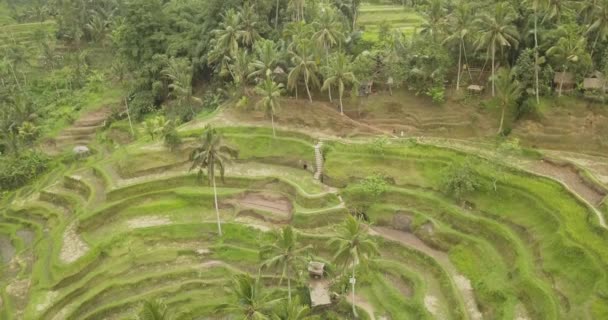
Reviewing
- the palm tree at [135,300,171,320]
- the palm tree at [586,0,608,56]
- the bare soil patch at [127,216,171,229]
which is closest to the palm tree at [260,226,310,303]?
the palm tree at [135,300,171,320]

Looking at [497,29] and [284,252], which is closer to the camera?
[284,252]

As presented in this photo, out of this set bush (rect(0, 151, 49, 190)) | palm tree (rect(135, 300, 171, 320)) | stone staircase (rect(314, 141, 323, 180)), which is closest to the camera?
palm tree (rect(135, 300, 171, 320))

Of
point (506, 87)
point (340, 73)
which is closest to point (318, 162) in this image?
point (340, 73)

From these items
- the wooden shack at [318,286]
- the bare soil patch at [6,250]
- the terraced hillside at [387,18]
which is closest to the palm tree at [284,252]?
the wooden shack at [318,286]

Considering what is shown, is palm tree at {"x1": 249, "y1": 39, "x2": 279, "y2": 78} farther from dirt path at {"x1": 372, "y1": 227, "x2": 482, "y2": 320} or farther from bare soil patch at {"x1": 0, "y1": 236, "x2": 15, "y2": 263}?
bare soil patch at {"x1": 0, "y1": 236, "x2": 15, "y2": 263}

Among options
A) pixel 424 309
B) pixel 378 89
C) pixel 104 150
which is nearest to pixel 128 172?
pixel 104 150

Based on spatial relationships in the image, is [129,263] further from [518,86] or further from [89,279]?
[518,86]

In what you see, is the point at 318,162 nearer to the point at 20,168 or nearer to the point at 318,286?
the point at 318,286
